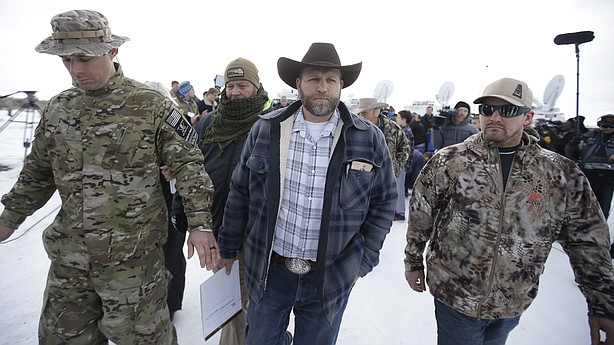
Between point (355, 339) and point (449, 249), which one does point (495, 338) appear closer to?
point (449, 249)

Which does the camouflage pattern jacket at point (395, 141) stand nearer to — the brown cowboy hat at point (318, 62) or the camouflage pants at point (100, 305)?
the brown cowboy hat at point (318, 62)

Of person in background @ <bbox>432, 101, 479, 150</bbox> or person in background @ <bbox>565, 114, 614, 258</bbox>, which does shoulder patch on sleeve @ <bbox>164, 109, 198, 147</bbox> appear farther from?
person in background @ <bbox>565, 114, 614, 258</bbox>

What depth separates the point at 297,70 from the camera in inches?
71.6

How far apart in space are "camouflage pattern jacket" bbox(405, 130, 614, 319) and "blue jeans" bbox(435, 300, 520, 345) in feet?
0.25

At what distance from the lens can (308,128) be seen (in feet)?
5.72

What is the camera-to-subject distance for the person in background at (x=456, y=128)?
516 centimetres

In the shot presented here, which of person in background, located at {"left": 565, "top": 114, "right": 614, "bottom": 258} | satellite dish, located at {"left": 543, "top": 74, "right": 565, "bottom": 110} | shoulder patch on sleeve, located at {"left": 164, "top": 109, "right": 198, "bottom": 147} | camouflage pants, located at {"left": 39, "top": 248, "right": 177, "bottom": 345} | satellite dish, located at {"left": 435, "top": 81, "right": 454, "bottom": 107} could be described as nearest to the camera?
camouflage pants, located at {"left": 39, "top": 248, "right": 177, "bottom": 345}

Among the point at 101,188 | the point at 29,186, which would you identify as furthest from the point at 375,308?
the point at 29,186

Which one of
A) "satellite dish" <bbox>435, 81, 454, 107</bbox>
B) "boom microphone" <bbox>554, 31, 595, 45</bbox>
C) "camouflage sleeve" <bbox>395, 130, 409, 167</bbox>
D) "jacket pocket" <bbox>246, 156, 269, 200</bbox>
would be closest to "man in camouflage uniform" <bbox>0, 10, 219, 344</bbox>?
"jacket pocket" <bbox>246, 156, 269, 200</bbox>

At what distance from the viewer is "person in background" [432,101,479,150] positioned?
16.9 ft

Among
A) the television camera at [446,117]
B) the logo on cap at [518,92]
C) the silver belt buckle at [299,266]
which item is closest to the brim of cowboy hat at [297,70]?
the logo on cap at [518,92]

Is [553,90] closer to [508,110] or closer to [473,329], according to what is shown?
[508,110]

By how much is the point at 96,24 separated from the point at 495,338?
2720 millimetres

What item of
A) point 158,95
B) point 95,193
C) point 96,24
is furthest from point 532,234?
point 96,24
